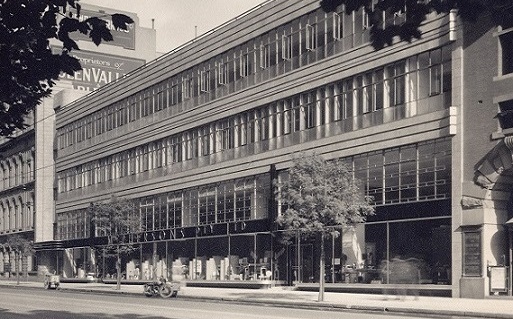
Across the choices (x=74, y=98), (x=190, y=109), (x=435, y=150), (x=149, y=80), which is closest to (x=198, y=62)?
(x=190, y=109)

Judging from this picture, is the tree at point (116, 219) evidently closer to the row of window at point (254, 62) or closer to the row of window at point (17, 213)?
the row of window at point (254, 62)

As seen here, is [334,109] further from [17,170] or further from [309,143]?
[17,170]

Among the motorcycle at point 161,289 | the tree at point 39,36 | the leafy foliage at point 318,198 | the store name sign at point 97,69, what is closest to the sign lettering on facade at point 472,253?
the leafy foliage at point 318,198

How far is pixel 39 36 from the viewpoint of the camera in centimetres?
948

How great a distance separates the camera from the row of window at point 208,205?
171ft

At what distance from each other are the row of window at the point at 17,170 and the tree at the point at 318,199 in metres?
61.8

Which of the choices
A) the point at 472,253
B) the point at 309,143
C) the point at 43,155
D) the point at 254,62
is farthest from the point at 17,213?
the point at 472,253

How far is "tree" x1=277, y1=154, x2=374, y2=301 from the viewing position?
35750 millimetres

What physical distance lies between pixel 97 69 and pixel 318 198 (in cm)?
6626

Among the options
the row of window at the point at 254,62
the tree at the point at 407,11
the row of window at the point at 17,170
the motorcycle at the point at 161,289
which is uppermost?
the row of window at the point at 254,62

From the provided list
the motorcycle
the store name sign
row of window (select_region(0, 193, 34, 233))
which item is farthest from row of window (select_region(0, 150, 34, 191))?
the motorcycle

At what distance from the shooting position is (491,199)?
35719 mm

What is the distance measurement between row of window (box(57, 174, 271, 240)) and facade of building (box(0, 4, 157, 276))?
A: 21.8 meters

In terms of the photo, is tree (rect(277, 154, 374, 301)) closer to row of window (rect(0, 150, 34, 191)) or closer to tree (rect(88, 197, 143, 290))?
tree (rect(88, 197, 143, 290))
